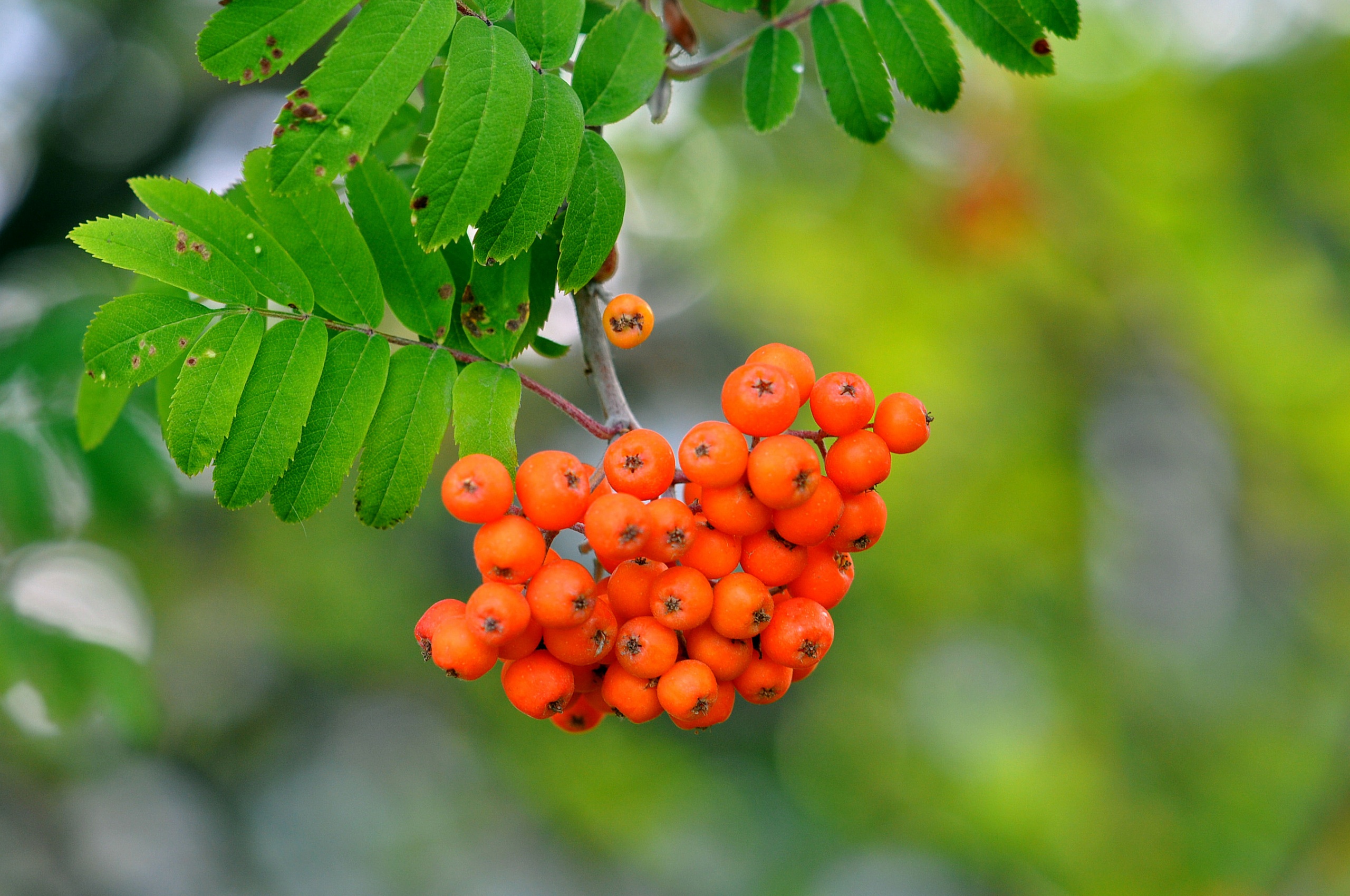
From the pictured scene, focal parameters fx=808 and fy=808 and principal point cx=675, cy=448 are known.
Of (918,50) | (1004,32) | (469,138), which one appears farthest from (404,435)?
(1004,32)

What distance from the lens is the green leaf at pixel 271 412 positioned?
131 cm

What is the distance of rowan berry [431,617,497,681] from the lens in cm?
119

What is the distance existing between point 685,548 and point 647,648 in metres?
0.17

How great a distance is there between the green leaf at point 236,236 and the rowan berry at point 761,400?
30.7 inches

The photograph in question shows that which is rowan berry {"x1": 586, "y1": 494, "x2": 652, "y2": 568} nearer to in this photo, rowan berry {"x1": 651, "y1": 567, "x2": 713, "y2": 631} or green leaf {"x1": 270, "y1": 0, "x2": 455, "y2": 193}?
rowan berry {"x1": 651, "y1": 567, "x2": 713, "y2": 631}

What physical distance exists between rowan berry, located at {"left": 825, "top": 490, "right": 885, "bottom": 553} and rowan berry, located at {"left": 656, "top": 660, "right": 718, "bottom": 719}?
30cm

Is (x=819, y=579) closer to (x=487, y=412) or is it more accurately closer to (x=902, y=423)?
(x=902, y=423)

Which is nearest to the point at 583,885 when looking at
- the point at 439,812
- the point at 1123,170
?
the point at 439,812

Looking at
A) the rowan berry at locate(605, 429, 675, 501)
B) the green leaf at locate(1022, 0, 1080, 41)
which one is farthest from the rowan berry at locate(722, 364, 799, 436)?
the green leaf at locate(1022, 0, 1080, 41)

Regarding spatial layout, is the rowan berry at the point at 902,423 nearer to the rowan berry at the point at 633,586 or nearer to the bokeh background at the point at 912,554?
the rowan berry at the point at 633,586

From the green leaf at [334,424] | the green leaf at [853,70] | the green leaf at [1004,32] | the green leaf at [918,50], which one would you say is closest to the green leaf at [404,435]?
the green leaf at [334,424]

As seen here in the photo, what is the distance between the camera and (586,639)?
1243 mm

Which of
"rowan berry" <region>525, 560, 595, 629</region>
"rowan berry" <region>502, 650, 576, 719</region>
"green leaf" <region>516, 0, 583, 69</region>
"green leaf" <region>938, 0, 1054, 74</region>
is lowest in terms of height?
"rowan berry" <region>502, 650, 576, 719</region>

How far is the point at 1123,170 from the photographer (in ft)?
20.1
